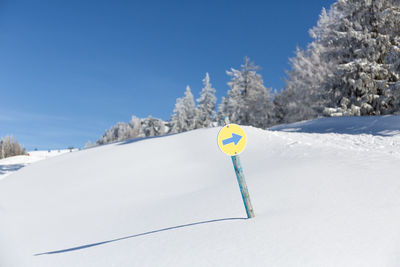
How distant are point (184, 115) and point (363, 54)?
97.6 ft

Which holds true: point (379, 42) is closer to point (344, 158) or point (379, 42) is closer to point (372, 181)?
point (344, 158)

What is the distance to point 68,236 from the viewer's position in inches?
200

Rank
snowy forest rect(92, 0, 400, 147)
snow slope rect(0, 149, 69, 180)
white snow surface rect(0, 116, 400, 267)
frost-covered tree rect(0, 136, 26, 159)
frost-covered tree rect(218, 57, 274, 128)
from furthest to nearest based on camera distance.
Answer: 1. frost-covered tree rect(0, 136, 26, 159)
2. frost-covered tree rect(218, 57, 274, 128)
3. snow slope rect(0, 149, 69, 180)
4. snowy forest rect(92, 0, 400, 147)
5. white snow surface rect(0, 116, 400, 267)

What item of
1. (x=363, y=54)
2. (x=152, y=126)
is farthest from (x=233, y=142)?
(x=152, y=126)

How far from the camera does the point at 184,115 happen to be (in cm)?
4328

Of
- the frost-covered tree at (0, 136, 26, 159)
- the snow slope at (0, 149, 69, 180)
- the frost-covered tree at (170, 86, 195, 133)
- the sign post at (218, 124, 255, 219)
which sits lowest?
the sign post at (218, 124, 255, 219)

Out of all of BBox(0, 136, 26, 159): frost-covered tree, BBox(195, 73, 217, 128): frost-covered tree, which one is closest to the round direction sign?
BBox(195, 73, 217, 128): frost-covered tree

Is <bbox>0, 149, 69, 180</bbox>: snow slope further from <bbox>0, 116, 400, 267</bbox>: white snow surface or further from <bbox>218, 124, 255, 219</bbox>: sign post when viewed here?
<bbox>218, 124, 255, 219</bbox>: sign post

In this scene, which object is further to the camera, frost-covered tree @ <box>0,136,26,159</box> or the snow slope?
frost-covered tree @ <box>0,136,26,159</box>

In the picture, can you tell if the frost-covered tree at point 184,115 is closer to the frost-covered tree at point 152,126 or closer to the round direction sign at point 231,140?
the frost-covered tree at point 152,126

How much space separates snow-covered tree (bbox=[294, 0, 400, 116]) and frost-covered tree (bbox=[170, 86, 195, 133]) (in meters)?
26.7

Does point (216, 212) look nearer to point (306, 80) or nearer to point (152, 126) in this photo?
point (306, 80)

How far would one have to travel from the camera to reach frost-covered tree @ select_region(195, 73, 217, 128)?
42406 mm

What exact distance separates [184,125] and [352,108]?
28.7m
